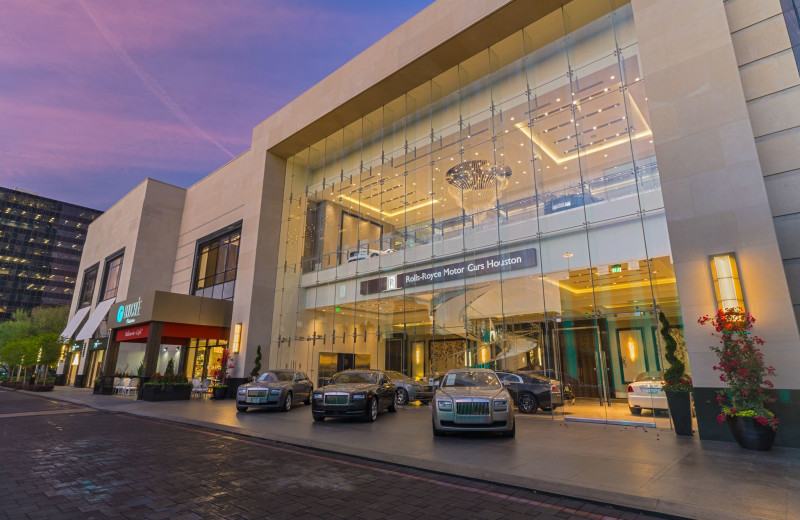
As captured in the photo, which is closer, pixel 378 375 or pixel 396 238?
pixel 378 375

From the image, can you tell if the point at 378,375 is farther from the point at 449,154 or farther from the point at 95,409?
the point at 95,409

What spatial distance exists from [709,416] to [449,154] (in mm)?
13416

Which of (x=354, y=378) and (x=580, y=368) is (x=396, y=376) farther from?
(x=580, y=368)

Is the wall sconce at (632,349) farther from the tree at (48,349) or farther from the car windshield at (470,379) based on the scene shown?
the tree at (48,349)

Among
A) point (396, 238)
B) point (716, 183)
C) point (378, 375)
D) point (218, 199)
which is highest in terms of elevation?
point (218, 199)

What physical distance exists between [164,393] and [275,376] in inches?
315

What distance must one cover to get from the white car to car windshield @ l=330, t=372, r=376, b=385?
7765 millimetres

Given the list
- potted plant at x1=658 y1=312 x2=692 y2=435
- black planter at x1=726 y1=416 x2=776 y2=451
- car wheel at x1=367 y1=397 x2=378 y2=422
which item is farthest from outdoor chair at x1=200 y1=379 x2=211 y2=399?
black planter at x1=726 y1=416 x2=776 y2=451

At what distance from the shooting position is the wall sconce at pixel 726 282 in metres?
9.01

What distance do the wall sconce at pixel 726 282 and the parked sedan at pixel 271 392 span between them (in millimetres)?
13353

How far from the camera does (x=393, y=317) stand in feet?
61.9

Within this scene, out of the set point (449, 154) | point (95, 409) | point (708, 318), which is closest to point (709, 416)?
point (708, 318)

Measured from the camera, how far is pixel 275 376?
15.7m

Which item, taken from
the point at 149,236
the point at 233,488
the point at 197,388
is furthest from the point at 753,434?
the point at 149,236
